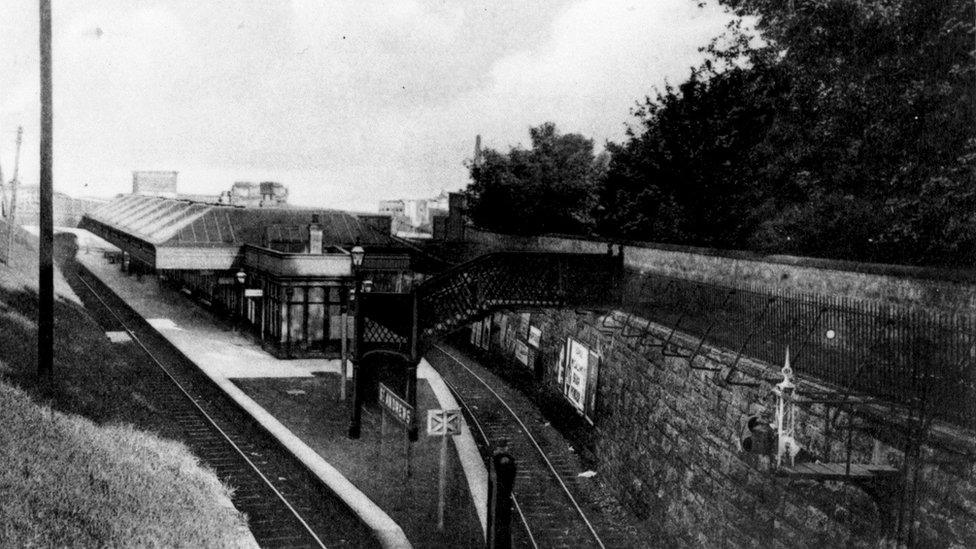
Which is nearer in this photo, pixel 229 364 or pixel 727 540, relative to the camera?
pixel 727 540

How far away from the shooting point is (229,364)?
1017 inches

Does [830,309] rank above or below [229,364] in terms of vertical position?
above

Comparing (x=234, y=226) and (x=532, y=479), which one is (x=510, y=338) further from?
(x=234, y=226)

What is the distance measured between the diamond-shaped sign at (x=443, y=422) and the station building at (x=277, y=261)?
314 inches

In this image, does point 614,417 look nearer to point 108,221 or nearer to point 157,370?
point 157,370

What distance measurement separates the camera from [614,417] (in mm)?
17859

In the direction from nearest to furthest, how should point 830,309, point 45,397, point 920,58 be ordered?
point 830,309 < point 920,58 < point 45,397

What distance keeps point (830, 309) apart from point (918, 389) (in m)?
1.85

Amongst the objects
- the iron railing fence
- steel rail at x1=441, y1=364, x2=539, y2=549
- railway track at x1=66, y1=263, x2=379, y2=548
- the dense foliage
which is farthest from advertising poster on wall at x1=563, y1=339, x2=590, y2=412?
railway track at x1=66, y1=263, x2=379, y2=548

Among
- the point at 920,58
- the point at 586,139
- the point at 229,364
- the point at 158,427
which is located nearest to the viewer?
the point at 920,58

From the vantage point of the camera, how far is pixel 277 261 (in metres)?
27.2

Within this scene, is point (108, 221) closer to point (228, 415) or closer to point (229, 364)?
point (229, 364)

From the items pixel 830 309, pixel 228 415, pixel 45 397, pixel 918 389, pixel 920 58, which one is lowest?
pixel 228 415

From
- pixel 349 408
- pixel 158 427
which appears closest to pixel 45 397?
pixel 158 427
